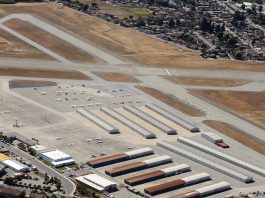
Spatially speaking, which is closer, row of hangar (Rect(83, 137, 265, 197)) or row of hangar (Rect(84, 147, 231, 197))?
row of hangar (Rect(84, 147, 231, 197))

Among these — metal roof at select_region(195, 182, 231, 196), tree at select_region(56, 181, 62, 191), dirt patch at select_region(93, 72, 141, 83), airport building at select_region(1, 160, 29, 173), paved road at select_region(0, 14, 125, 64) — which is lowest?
paved road at select_region(0, 14, 125, 64)

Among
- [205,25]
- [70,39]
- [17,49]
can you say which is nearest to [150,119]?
[17,49]

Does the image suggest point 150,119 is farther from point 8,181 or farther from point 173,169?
point 8,181

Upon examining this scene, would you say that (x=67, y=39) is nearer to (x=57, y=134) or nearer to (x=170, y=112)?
(x=170, y=112)

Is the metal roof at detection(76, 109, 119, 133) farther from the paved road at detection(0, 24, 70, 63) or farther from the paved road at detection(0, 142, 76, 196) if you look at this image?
the paved road at detection(0, 24, 70, 63)

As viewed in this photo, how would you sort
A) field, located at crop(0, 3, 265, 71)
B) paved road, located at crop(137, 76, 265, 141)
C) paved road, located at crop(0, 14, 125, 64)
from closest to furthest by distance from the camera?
paved road, located at crop(137, 76, 265, 141) → field, located at crop(0, 3, 265, 71) → paved road, located at crop(0, 14, 125, 64)

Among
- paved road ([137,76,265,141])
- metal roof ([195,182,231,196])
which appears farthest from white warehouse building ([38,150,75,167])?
paved road ([137,76,265,141])

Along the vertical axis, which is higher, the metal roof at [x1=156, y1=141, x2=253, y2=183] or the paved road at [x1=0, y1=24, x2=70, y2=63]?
the metal roof at [x1=156, y1=141, x2=253, y2=183]

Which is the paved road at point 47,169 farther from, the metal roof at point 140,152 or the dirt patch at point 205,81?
the dirt patch at point 205,81

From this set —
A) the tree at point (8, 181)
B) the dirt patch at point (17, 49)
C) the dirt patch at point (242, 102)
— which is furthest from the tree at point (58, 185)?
the dirt patch at point (17, 49)
